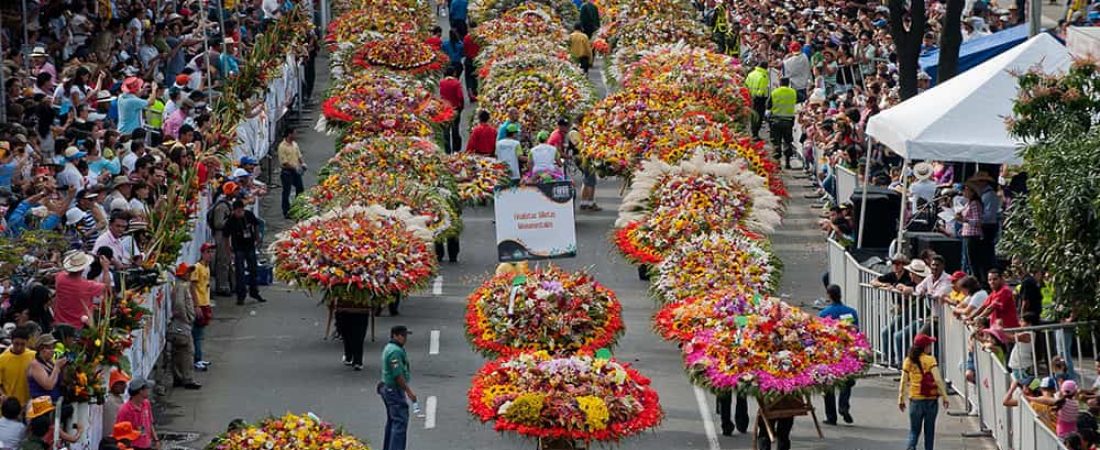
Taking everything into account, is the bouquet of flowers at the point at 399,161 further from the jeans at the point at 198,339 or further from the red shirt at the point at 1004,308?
the red shirt at the point at 1004,308

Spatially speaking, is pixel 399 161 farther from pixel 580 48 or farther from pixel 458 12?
pixel 458 12

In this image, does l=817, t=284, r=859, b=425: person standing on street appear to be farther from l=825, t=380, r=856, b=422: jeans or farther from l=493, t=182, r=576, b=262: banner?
l=493, t=182, r=576, b=262: banner

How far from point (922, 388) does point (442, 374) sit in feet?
19.9

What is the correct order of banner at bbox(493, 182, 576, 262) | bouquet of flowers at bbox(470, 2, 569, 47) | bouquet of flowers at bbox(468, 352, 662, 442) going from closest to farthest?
bouquet of flowers at bbox(468, 352, 662, 442), banner at bbox(493, 182, 576, 262), bouquet of flowers at bbox(470, 2, 569, 47)

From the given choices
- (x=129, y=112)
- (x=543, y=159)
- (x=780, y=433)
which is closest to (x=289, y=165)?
(x=129, y=112)

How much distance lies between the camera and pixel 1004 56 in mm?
26766

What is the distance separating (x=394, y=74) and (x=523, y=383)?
17.6 metres

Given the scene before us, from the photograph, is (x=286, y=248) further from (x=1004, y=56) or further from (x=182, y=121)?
(x=1004, y=56)

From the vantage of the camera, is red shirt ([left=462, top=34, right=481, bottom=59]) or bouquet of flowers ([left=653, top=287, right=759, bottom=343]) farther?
red shirt ([left=462, top=34, right=481, bottom=59])

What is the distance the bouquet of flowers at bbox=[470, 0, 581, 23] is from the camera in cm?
4691

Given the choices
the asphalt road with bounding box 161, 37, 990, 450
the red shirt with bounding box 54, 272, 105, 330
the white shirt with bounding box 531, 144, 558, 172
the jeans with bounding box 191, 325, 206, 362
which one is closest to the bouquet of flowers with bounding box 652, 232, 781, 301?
the asphalt road with bounding box 161, 37, 990, 450

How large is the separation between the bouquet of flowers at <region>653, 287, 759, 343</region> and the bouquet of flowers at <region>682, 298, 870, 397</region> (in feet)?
1.22

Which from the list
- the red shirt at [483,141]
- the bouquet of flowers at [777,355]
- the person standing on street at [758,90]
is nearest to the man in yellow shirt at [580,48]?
the person standing on street at [758,90]

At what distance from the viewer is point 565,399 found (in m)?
19.4
